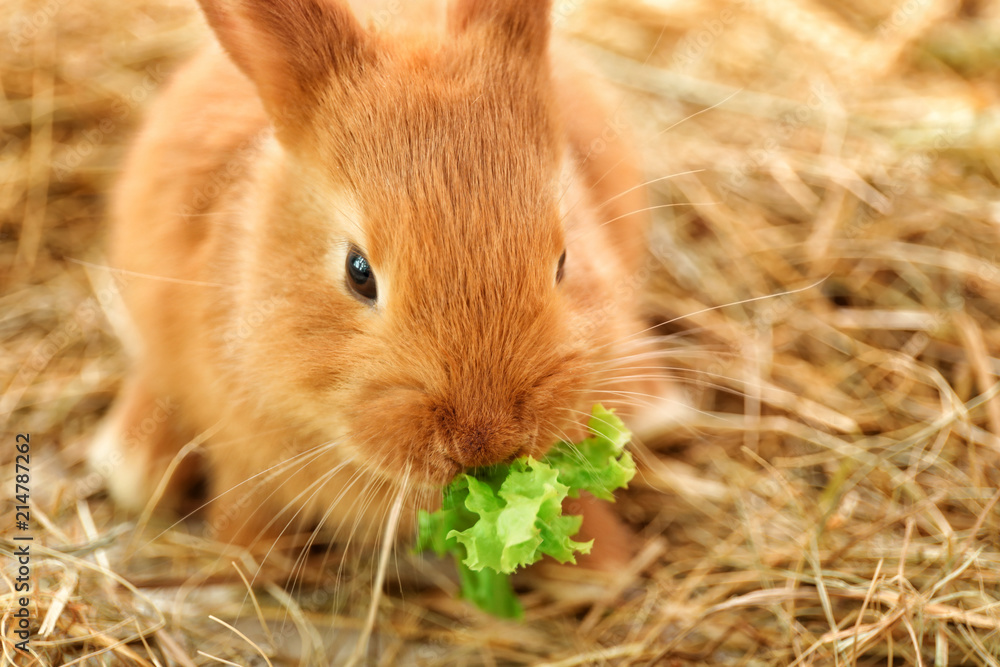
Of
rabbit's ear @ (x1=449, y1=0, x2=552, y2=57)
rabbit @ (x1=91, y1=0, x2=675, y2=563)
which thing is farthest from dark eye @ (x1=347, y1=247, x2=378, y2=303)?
rabbit's ear @ (x1=449, y1=0, x2=552, y2=57)

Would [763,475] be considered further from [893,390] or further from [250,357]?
[250,357]

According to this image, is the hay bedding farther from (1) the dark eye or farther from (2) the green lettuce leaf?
(1) the dark eye

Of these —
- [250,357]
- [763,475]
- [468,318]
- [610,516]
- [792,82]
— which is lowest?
[763,475]

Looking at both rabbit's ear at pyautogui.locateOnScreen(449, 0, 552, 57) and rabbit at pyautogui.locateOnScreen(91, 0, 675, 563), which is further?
rabbit's ear at pyautogui.locateOnScreen(449, 0, 552, 57)

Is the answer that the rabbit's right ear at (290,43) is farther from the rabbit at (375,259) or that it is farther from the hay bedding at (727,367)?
the hay bedding at (727,367)

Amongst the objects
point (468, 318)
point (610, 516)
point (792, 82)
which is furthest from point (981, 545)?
point (792, 82)

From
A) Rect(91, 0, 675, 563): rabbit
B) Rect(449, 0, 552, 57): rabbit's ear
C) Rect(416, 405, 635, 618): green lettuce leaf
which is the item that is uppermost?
Rect(449, 0, 552, 57): rabbit's ear
